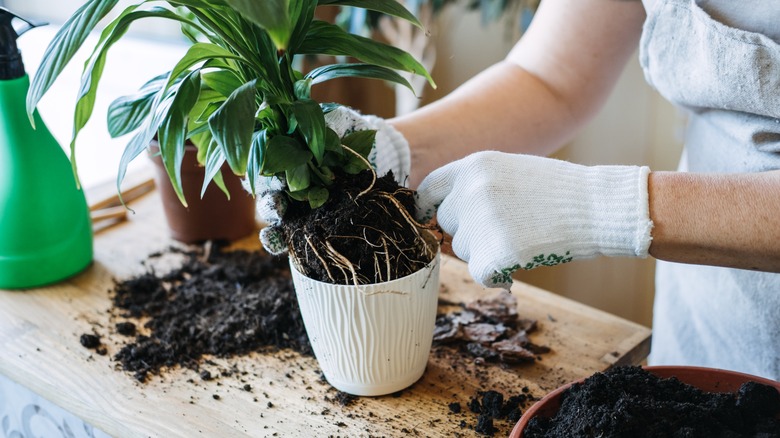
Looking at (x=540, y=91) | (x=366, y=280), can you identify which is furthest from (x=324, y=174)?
(x=540, y=91)

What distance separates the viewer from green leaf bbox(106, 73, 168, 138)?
84 cm

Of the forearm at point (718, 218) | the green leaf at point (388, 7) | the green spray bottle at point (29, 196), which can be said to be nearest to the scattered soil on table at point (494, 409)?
the forearm at point (718, 218)

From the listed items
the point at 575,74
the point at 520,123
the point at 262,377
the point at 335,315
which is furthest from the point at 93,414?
the point at 575,74

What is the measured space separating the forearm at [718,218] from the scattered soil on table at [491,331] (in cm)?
27

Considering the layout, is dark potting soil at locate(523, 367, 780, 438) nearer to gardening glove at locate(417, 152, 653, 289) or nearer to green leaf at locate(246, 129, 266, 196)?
gardening glove at locate(417, 152, 653, 289)

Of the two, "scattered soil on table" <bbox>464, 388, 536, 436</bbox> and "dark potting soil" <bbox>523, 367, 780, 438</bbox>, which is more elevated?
"dark potting soil" <bbox>523, 367, 780, 438</bbox>

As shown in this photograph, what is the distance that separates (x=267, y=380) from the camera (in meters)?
0.95

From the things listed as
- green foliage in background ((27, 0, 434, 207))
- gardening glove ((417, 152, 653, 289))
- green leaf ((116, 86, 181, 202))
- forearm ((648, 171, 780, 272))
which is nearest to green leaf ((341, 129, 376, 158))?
green foliage in background ((27, 0, 434, 207))

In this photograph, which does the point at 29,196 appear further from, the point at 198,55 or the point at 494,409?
the point at 494,409

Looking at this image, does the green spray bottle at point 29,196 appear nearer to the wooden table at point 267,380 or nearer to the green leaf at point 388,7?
the wooden table at point 267,380

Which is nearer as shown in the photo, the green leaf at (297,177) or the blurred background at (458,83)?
the green leaf at (297,177)

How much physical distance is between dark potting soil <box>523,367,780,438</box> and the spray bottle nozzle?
910mm

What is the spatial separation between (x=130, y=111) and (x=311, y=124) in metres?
0.23

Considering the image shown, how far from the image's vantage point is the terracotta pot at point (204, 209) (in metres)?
1.27
